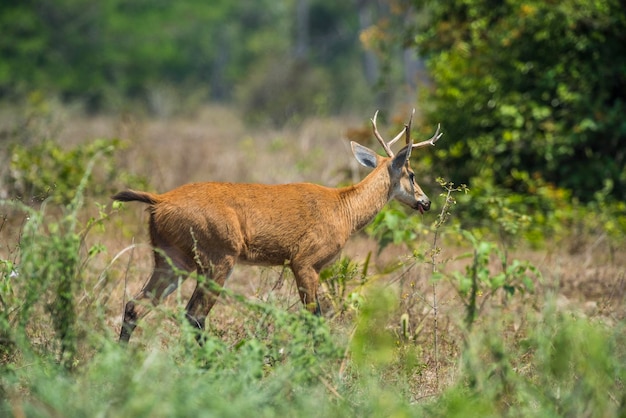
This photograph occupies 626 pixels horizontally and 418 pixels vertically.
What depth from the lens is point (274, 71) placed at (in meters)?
32.5

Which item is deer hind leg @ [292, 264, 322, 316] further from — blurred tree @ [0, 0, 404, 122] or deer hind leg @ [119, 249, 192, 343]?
blurred tree @ [0, 0, 404, 122]

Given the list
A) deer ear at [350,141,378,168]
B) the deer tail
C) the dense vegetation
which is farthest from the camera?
deer ear at [350,141,378,168]

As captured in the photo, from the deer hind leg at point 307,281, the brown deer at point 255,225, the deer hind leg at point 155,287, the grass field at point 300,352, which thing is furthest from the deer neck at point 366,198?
the deer hind leg at point 155,287

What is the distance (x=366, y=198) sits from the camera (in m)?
7.99

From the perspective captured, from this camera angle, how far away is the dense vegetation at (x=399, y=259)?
198 inches

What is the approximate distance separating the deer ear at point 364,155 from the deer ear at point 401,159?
28cm

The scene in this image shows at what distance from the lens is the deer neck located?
311 inches

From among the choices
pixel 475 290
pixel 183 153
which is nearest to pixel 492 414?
pixel 475 290

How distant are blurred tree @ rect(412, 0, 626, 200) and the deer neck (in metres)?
4.15

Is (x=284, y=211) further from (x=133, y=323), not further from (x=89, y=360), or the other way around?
(x=89, y=360)

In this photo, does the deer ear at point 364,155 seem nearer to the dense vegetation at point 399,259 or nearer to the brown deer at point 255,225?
the brown deer at point 255,225

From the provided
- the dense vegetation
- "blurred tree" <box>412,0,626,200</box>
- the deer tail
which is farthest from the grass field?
"blurred tree" <box>412,0,626,200</box>

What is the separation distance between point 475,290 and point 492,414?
2.60 feet

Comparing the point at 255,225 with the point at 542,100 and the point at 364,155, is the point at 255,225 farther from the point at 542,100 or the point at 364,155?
the point at 542,100
